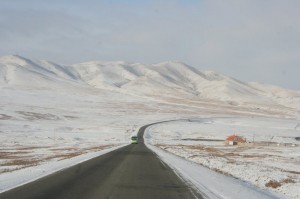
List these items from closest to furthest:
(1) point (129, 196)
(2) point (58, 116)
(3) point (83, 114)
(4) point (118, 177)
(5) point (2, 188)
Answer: (1) point (129, 196), (5) point (2, 188), (4) point (118, 177), (2) point (58, 116), (3) point (83, 114)

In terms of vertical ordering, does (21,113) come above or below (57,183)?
above

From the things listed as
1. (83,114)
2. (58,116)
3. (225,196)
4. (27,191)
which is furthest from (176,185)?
(83,114)

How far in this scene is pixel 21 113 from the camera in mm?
172500

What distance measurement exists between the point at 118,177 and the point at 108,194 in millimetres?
6287

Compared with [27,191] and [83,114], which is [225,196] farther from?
[83,114]

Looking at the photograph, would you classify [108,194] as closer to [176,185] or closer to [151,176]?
[176,185]

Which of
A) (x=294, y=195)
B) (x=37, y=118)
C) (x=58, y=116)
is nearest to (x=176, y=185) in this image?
(x=294, y=195)

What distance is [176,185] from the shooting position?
1892 cm

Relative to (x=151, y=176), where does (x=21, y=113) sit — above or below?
above

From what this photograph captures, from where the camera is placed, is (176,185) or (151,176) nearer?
(176,185)

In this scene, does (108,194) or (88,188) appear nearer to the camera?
(108,194)

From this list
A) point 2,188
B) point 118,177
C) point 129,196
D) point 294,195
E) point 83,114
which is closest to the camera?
point 129,196

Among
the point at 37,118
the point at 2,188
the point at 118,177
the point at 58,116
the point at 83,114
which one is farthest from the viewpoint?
the point at 83,114

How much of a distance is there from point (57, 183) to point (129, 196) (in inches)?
179
